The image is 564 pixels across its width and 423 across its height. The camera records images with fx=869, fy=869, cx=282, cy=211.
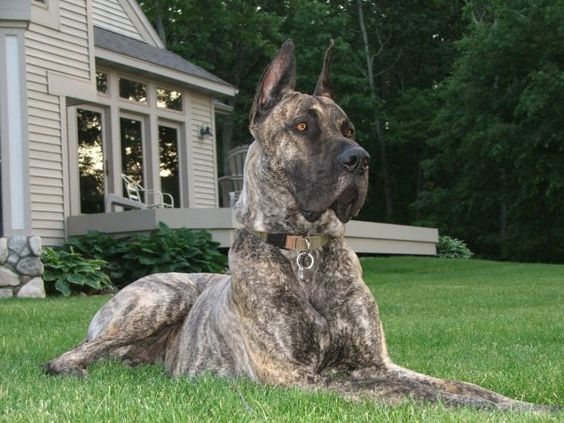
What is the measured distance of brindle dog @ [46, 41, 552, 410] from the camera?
3992 mm

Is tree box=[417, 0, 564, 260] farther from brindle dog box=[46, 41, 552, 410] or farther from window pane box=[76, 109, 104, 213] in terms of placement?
brindle dog box=[46, 41, 552, 410]

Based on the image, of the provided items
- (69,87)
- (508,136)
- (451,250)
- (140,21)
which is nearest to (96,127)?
(69,87)

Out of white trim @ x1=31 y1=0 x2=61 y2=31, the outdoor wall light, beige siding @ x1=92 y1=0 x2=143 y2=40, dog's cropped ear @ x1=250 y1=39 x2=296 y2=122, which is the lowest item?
dog's cropped ear @ x1=250 y1=39 x2=296 y2=122

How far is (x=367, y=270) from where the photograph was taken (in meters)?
18.4

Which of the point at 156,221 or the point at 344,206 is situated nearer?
the point at 344,206

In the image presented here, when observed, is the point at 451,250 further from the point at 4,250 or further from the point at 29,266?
the point at 4,250

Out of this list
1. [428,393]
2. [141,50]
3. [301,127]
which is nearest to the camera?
[428,393]

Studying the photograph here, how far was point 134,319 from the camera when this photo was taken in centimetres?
502

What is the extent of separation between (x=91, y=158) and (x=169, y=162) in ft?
8.87

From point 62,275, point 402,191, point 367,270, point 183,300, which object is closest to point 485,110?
point 402,191

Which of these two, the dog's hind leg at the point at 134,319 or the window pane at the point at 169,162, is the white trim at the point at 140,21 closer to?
the window pane at the point at 169,162

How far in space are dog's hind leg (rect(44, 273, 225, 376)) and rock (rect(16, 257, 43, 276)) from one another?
7077 millimetres

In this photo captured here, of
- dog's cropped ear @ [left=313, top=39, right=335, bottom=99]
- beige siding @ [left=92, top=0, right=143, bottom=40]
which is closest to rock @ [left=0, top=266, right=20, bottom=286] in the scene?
beige siding @ [left=92, top=0, right=143, bottom=40]

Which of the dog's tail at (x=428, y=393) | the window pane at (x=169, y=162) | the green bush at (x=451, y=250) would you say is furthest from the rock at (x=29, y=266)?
the green bush at (x=451, y=250)
